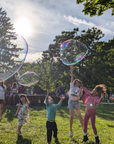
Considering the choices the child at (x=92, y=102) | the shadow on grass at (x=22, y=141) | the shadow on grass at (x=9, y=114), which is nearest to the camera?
the shadow on grass at (x=22, y=141)

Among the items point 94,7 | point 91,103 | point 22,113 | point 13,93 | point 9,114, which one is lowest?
point 9,114

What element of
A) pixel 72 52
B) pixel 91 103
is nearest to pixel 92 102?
pixel 91 103

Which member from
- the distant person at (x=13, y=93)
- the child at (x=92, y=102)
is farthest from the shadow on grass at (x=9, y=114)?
the child at (x=92, y=102)

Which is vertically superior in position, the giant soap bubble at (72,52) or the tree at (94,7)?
the tree at (94,7)

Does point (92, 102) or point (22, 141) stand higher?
point (92, 102)

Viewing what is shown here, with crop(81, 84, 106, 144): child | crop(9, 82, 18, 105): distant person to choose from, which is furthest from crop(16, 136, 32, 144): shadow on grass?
crop(9, 82, 18, 105): distant person

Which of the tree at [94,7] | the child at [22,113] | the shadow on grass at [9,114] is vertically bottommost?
the shadow on grass at [9,114]

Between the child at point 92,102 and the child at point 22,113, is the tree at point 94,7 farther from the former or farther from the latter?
the child at point 22,113

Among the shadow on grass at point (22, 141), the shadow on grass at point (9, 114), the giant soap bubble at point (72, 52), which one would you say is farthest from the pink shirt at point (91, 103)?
the shadow on grass at point (9, 114)

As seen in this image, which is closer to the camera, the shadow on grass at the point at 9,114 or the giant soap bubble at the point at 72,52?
the giant soap bubble at the point at 72,52

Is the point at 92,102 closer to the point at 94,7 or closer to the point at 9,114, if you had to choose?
the point at 94,7

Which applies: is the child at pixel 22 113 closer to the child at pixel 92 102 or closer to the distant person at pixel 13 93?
the child at pixel 92 102

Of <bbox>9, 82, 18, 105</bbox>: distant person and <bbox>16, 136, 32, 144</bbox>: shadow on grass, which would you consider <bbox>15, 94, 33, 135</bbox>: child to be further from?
<bbox>9, 82, 18, 105</bbox>: distant person

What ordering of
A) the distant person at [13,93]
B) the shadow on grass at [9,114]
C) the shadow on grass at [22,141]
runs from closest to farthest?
the shadow on grass at [22,141] < the shadow on grass at [9,114] < the distant person at [13,93]
